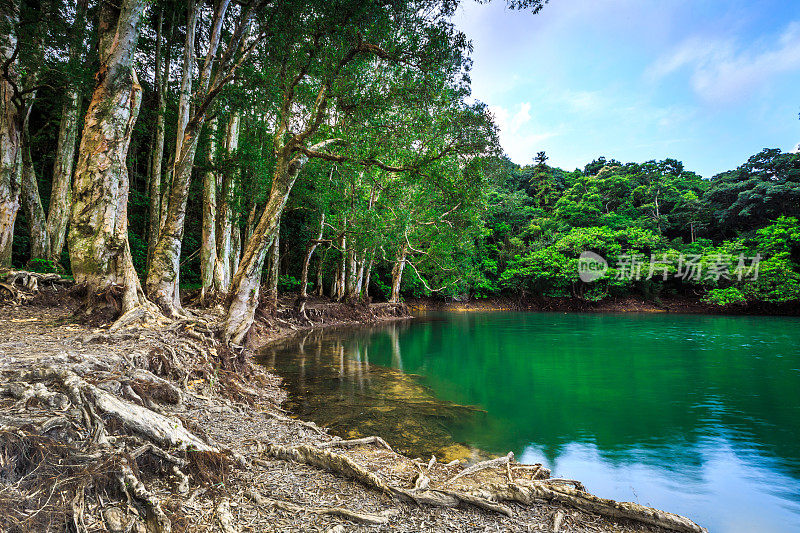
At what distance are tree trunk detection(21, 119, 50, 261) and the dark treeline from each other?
1.7 inches

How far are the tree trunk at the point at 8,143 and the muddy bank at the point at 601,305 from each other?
27284 mm

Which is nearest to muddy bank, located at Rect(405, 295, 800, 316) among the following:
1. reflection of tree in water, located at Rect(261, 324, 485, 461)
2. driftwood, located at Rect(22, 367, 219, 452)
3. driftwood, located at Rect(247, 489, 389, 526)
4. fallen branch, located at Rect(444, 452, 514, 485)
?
reflection of tree in water, located at Rect(261, 324, 485, 461)

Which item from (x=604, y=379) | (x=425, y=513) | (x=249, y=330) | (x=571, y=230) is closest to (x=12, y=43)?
(x=249, y=330)

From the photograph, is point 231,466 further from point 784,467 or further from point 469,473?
point 784,467

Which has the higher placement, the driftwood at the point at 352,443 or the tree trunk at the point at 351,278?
the tree trunk at the point at 351,278

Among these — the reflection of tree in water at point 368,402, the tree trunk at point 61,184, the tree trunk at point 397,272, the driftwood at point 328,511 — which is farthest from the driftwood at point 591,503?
the tree trunk at point 397,272

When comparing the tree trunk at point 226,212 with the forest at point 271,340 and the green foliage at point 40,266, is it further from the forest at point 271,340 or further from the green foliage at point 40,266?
the green foliage at point 40,266

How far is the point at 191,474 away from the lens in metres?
2.91

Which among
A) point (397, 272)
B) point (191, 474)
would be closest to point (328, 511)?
point (191, 474)

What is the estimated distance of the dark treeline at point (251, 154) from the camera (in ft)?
20.8

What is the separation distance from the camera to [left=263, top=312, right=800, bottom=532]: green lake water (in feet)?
16.0

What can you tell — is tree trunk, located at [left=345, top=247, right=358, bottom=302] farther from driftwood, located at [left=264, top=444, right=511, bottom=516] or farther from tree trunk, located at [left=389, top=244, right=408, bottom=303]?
driftwood, located at [left=264, top=444, right=511, bottom=516]

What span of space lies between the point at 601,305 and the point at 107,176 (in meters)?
36.8

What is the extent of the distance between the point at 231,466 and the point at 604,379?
386 inches
